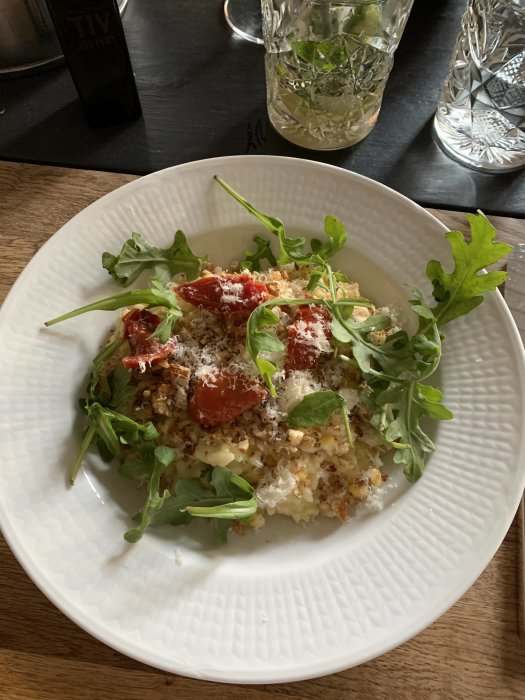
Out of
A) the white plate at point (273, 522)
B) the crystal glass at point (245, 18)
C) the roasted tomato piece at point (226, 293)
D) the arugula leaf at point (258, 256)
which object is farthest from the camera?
the crystal glass at point (245, 18)

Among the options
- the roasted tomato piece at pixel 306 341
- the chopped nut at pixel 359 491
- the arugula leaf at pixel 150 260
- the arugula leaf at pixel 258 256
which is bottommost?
the chopped nut at pixel 359 491

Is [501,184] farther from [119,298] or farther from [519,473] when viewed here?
[119,298]

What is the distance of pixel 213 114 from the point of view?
1738mm

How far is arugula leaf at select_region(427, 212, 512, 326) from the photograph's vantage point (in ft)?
3.69

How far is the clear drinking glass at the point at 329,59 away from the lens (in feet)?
4.69

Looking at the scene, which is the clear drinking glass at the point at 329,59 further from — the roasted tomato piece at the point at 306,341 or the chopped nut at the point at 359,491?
the chopped nut at the point at 359,491

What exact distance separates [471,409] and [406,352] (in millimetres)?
159

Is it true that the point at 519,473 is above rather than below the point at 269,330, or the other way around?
below

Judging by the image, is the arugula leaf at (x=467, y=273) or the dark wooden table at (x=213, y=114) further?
the dark wooden table at (x=213, y=114)

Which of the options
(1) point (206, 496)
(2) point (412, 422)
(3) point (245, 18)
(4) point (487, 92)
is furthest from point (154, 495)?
(3) point (245, 18)

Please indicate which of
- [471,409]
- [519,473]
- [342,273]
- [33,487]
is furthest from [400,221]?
[33,487]

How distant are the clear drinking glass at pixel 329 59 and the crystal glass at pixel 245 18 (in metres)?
0.37

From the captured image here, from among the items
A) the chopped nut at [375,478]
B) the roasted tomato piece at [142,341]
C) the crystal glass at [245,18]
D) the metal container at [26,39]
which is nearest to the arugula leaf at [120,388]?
the roasted tomato piece at [142,341]

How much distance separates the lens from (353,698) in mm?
1020
